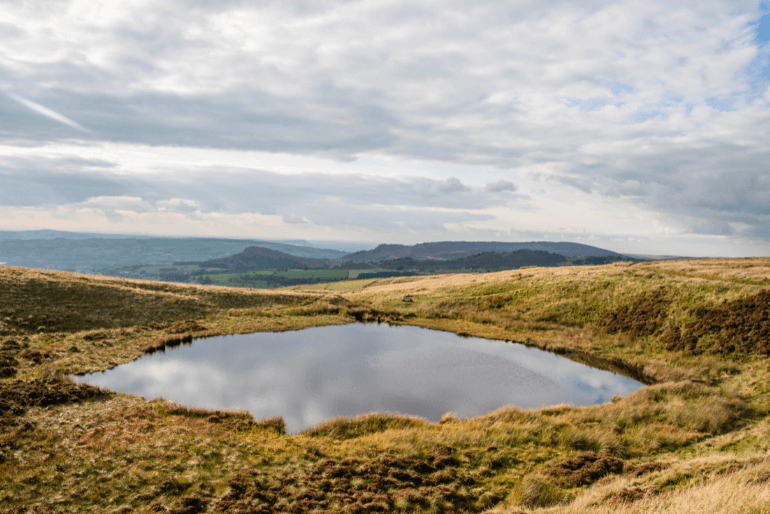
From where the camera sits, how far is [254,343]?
33.0m

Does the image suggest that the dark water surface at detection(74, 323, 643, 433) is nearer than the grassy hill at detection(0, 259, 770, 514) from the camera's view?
No

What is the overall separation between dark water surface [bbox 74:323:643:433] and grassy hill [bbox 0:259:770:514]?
1848 mm

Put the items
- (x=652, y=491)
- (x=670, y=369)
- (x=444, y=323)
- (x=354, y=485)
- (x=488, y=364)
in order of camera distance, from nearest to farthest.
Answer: (x=652, y=491) → (x=354, y=485) → (x=670, y=369) → (x=488, y=364) → (x=444, y=323)

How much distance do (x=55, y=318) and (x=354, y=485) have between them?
34.5 meters

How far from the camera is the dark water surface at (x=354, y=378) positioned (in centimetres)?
2088

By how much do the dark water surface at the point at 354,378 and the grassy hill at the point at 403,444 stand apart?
6.06ft

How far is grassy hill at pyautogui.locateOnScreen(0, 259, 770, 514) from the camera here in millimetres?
11750

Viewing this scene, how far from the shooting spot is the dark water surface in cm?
2088

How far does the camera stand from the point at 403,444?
15852 millimetres

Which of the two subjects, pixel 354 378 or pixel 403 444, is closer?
pixel 403 444

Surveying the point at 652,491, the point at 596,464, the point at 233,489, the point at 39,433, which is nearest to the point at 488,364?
the point at 596,464

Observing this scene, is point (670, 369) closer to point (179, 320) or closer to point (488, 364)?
point (488, 364)

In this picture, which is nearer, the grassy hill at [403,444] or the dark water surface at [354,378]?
the grassy hill at [403,444]

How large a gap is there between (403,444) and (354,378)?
987 centimetres
